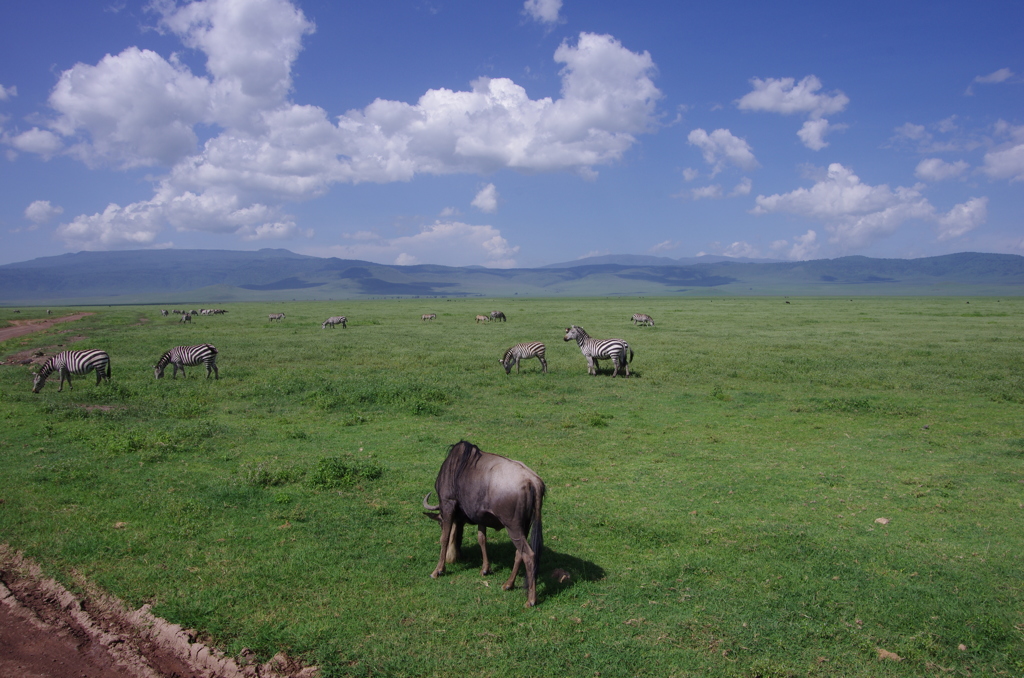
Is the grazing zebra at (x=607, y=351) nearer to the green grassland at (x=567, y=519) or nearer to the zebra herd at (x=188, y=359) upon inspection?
the zebra herd at (x=188, y=359)

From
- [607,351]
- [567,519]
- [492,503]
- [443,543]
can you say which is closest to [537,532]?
[492,503]

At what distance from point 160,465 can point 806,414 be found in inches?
658

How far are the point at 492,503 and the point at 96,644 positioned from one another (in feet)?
14.8

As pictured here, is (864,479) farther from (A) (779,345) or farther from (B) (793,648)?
(A) (779,345)

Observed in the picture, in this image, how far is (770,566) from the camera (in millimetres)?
7938

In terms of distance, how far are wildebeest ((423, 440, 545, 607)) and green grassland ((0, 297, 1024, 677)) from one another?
0.42 meters

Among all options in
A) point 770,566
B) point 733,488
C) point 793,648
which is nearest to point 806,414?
point 733,488

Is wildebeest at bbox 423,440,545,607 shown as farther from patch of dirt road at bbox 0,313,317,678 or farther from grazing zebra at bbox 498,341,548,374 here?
grazing zebra at bbox 498,341,548,374

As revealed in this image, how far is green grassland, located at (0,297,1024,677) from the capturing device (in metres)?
6.36

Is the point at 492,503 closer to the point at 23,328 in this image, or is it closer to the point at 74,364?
the point at 74,364

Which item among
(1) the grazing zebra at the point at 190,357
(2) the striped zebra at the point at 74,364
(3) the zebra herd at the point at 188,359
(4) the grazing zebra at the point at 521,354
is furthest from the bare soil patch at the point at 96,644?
(4) the grazing zebra at the point at 521,354

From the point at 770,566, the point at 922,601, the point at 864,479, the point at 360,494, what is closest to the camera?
the point at 922,601

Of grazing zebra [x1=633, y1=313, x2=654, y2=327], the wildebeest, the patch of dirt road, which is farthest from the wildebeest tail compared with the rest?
grazing zebra [x1=633, y1=313, x2=654, y2=327]

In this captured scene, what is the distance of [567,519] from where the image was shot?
9445 millimetres
